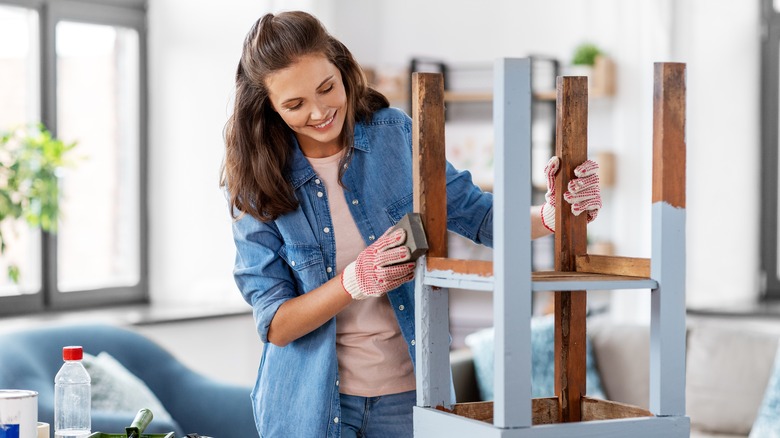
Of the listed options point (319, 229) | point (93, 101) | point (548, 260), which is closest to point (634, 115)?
point (548, 260)

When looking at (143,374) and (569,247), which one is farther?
(143,374)

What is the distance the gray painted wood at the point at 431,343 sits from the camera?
1.41 metres

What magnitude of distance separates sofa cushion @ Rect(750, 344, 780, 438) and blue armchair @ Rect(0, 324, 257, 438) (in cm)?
155

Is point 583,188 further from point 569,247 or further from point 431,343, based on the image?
point 431,343

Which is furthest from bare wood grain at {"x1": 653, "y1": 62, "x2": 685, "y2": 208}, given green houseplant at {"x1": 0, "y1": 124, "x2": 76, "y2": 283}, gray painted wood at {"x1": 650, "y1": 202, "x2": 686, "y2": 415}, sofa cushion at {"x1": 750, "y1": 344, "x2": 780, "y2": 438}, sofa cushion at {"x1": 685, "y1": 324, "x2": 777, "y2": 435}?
green houseplant at {"x1": 0, "y1": 124, "x2": 76, "y2": 283}

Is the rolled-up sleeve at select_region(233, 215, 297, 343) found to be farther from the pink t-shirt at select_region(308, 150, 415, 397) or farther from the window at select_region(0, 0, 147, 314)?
the window at select_region(0, 0, 147, 314)

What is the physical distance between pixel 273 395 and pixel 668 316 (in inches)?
28.4

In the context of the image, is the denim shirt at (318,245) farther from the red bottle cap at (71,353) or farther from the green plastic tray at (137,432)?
the red bottle cap at (71,353)

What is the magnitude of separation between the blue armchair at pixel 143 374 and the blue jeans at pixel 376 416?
3.89 ft

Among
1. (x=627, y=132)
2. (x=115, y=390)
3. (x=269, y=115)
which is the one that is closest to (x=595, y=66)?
(x=627, y=132)

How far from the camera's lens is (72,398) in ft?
6.44

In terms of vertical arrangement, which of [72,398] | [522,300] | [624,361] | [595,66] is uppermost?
[595,66]

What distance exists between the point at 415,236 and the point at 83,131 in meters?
3.07

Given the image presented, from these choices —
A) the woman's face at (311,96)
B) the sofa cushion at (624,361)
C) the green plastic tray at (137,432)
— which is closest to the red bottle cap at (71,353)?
the green plastic tray at (137,432)
